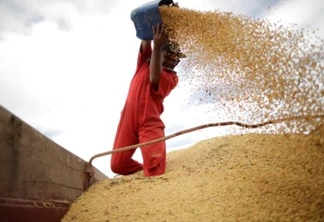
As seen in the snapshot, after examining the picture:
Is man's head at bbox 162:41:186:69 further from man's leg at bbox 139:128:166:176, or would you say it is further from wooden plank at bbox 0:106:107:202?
→ wooden plank at bbox 0:106:107:202

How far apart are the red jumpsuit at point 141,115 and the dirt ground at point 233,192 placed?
0.65 meters

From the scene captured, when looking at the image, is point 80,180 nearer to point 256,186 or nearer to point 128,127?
point 128,127

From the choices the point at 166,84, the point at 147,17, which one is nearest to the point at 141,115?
the point at 166,84

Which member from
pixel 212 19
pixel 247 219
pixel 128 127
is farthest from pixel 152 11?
pixel 247 219

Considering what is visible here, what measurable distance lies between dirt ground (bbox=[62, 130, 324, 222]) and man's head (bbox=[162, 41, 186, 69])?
116 cm

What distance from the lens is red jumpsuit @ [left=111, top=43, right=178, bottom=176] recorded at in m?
2.89

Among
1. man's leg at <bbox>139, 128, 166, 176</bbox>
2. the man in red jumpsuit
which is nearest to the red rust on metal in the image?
man's leg at <bbox>139, 128, 166, 176</bbox>

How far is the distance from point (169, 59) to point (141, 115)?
66 centimetres

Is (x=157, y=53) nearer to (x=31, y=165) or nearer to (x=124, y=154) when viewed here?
(x=124, y=154)

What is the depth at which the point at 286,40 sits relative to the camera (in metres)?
1.88

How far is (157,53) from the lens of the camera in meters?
2.79

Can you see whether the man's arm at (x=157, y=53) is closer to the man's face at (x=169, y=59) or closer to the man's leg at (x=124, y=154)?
the man's face at (x=169, y=59)

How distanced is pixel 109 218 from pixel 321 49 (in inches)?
59.2

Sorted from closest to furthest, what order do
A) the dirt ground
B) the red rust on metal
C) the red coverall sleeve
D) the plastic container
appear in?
the red rust on metal < the dirt ground < the plastic container < the red coverall sleeve
